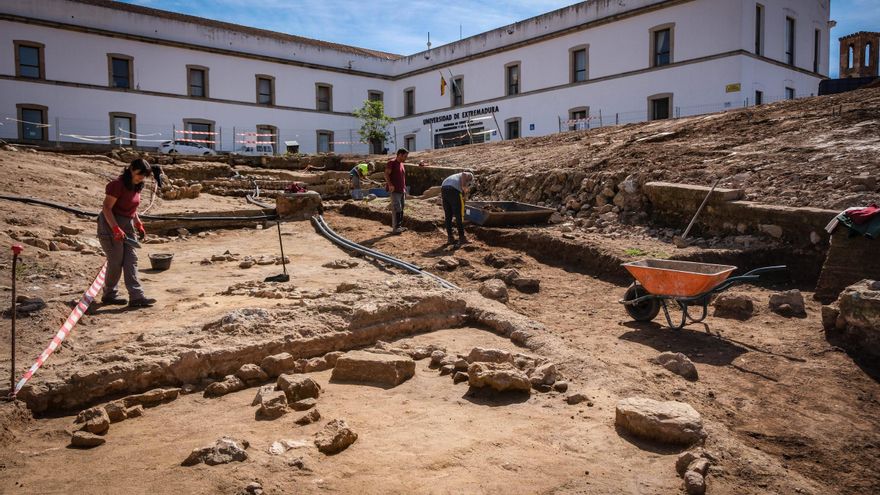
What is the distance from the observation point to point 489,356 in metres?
4.68

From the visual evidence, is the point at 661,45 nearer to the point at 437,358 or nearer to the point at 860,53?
the point at 860,53

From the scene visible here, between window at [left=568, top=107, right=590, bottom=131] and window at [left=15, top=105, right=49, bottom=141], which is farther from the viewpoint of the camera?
window at [left=568, top=107, right=590, bottom=131]

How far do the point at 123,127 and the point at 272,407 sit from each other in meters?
32.4

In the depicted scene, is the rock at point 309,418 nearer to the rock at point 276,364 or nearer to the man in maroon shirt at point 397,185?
the rock at point 276,364

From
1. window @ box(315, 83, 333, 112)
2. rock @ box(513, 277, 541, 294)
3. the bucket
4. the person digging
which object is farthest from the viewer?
A: window @ box(315, 83, 333, 112)

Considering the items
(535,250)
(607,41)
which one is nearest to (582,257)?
(535,250)

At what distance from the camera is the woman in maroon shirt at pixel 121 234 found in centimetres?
A: 615

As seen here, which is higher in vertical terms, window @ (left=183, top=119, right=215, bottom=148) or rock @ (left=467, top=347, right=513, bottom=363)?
window @ (left=183, top=119, right=215, bottom=148)

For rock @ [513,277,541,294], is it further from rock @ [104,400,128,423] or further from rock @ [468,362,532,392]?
rock @ [104,400,128,423]

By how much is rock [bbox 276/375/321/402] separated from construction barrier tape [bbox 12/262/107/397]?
164cm

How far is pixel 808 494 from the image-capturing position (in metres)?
3.22

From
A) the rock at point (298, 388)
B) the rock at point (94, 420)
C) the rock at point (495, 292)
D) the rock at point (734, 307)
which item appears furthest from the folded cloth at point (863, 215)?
the rock at point (94, 420)

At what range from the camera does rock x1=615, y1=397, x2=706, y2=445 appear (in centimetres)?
354

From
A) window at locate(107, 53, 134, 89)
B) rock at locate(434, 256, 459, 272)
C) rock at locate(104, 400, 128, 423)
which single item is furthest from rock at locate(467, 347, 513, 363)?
window at locate(107, 53, 134, 89)
